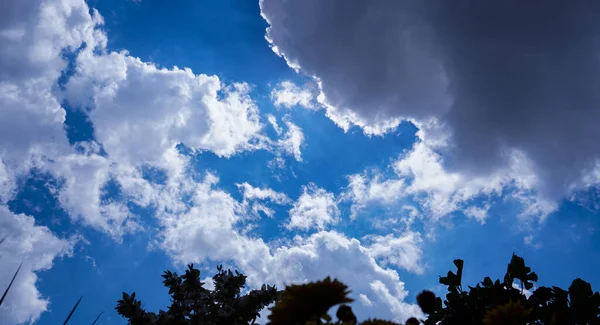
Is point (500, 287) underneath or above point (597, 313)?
above

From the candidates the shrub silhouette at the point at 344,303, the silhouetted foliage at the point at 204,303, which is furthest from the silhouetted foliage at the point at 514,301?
the silhouetted foliage at the point at 204,303

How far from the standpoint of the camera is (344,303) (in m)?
2.80

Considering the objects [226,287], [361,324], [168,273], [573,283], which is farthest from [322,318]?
[168,273]

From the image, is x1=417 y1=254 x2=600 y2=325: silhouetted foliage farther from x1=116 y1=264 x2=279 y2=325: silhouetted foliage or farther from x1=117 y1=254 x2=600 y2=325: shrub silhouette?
x1=116 y1=264 x2=279 y2=325: silhouetted foliage

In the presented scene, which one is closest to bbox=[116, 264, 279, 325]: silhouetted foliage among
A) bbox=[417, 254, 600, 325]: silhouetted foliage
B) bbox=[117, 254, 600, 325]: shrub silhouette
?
bbox=[117, 254, 600, 325]: shrub silhouette

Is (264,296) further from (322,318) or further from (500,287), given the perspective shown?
(322,318)

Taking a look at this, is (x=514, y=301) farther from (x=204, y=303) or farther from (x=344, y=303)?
(x=204, y=303)

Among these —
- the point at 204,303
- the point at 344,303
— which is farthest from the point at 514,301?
the point at 204,303

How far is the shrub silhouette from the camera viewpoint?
2684 mm

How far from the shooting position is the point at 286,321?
271cm

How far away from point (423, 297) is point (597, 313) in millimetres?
1767

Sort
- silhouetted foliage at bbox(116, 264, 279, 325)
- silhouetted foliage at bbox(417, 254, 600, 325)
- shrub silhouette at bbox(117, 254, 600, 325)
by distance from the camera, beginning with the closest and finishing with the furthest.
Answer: shrub silhouette at bbox(117, 254, 600, 325) → silhouetted foliage at bbox(417, 254, 600, 325) → silhouetted foliage at bbox(116, 264, 279, 325)

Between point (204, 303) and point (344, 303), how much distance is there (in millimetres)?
3695

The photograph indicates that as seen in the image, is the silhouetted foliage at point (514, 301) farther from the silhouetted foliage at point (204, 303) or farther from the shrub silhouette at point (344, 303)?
the silhouetted foliage at point (204, 303)
